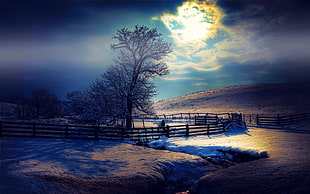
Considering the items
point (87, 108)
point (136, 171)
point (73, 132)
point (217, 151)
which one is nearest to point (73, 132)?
point (73, 132)

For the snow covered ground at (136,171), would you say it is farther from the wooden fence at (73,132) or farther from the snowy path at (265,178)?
the wooden fence at (73,132)

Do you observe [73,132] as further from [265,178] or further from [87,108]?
[265,178]

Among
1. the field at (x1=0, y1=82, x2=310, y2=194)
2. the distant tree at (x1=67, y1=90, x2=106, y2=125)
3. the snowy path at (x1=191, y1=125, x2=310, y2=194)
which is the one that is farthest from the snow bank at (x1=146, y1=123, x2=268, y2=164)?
the distant tree at (x1=67, y1=90, x2=106, y2=125)

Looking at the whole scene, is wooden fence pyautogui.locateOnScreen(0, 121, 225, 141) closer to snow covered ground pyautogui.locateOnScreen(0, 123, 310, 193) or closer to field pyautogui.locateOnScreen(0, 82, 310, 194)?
field pyautogui.locateOnScreen(0, 82, 310, 194)

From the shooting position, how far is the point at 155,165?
30.8 ft

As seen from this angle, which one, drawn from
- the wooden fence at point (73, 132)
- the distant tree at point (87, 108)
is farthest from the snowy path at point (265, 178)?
the distant tree at point (87, 108)

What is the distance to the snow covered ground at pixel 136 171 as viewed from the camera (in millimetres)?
6370

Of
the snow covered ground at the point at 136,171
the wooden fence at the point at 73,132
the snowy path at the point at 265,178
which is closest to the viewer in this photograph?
the snowy path at the point at 265,178

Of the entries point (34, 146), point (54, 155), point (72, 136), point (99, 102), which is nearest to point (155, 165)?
point (54, 155)

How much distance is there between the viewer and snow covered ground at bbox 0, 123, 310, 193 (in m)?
6.37

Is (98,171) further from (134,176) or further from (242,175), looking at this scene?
(242,175)

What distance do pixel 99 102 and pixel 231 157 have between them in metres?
13.4

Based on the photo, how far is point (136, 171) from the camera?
8461 millimetres

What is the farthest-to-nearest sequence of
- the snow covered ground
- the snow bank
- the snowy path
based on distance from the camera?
the snow bank, the snow covered ground, the snowy path
